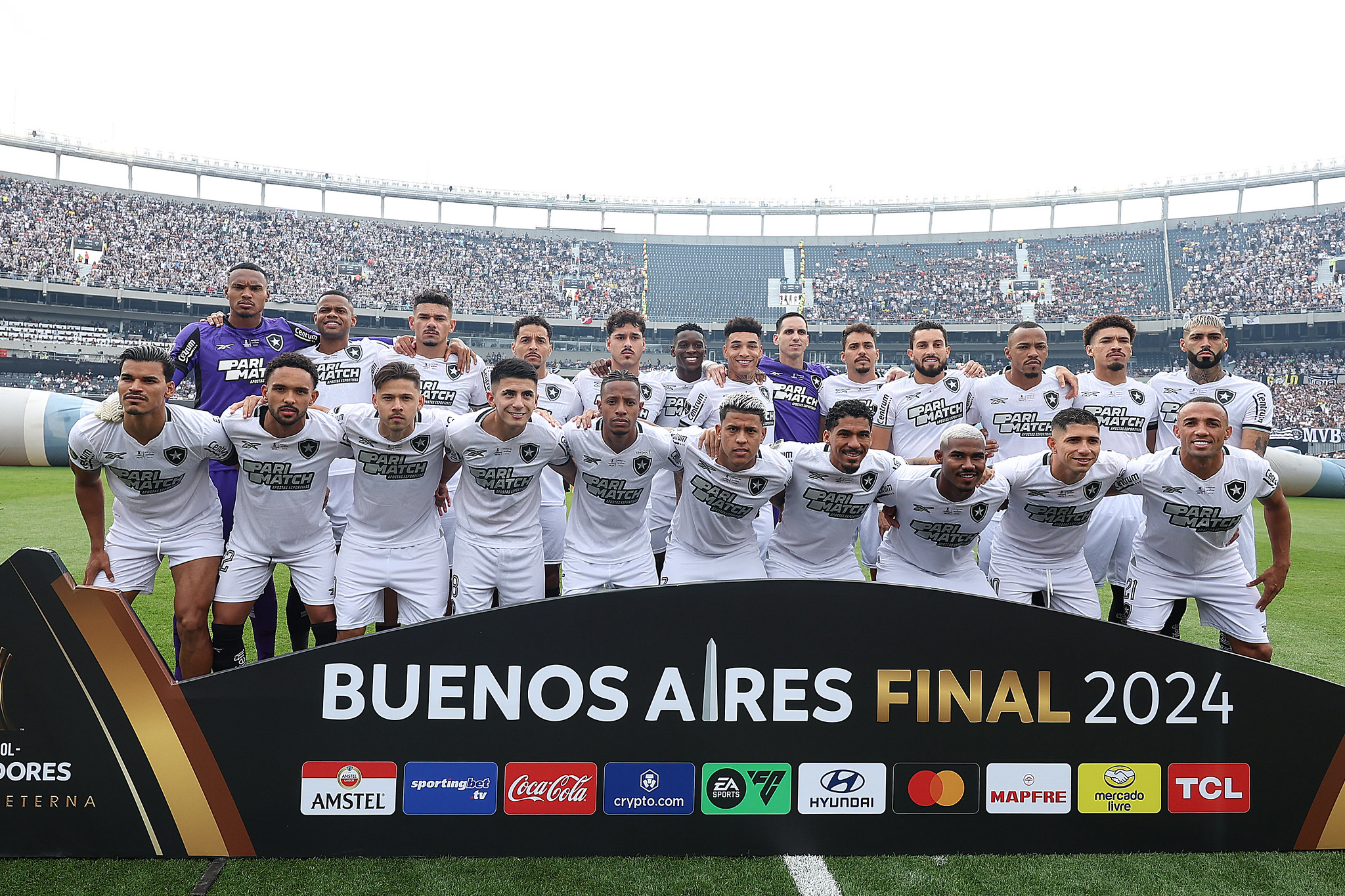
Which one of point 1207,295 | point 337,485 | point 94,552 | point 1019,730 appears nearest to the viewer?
point 1019,730

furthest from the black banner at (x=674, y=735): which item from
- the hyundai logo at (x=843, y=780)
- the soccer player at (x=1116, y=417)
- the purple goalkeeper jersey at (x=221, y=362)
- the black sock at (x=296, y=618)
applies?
the purple goalkeeper jersey at (x=221, y=362)

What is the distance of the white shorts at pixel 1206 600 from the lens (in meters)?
4.76

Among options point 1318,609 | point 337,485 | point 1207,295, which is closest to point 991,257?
point 1207,295

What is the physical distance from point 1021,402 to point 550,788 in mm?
4477

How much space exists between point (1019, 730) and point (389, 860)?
2416mm

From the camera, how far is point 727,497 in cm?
454

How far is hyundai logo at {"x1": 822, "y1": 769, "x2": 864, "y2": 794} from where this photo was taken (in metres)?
2.95

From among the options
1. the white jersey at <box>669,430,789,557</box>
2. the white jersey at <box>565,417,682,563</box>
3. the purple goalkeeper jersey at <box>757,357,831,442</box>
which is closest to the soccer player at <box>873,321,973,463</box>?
the purple goalkeeper jersey at <box>757,357,831,442</box>

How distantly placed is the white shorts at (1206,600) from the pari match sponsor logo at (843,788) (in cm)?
268

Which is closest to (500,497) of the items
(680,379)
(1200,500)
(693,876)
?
(680,379)

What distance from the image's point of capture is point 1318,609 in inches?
308

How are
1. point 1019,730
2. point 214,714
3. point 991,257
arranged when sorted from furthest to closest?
point 991,257, point 1019,730, point 214,714

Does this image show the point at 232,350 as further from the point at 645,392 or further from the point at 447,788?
the point at 447,788

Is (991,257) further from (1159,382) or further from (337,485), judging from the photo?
(337,485)
